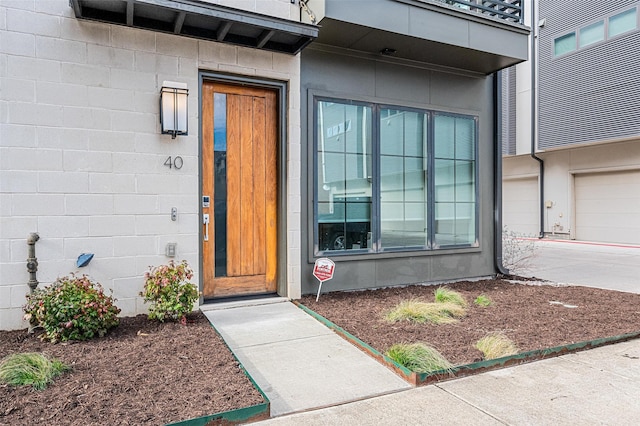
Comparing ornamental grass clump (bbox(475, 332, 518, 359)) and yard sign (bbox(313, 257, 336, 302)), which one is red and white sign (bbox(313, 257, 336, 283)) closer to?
yard sign (bbox(313, 257, 336, 302))

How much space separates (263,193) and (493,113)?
4.03 meters

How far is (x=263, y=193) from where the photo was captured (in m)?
4.88

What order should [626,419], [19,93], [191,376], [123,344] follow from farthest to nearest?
[19,93] < [123,344] < [191,376] < [626,419]

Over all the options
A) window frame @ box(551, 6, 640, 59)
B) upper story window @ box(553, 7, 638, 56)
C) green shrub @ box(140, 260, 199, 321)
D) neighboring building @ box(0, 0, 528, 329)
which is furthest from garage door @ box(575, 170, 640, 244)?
green shrub @ box(140, 260, 199, 321)

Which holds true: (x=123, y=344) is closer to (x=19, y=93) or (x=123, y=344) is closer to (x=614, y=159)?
(x=19, y=93)

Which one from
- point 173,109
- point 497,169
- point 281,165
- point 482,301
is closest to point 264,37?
point 173,109

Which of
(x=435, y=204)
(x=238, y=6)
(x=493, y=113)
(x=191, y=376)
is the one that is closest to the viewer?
(x=191, y=376)

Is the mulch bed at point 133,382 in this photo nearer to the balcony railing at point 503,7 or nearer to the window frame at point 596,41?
the balcony railing at point 503,7

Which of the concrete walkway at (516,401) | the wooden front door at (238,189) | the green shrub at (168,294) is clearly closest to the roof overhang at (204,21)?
the wooden front door at (238,189)

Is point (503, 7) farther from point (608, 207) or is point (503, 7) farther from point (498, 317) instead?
point (608, 207)

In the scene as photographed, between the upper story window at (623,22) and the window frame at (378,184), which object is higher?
the upper story window at (623,22)

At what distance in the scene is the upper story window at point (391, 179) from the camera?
529 cm

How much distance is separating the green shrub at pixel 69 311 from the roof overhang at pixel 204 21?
2458 millimetres

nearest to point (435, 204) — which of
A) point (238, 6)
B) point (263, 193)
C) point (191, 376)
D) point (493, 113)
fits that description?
point (493, 113)
